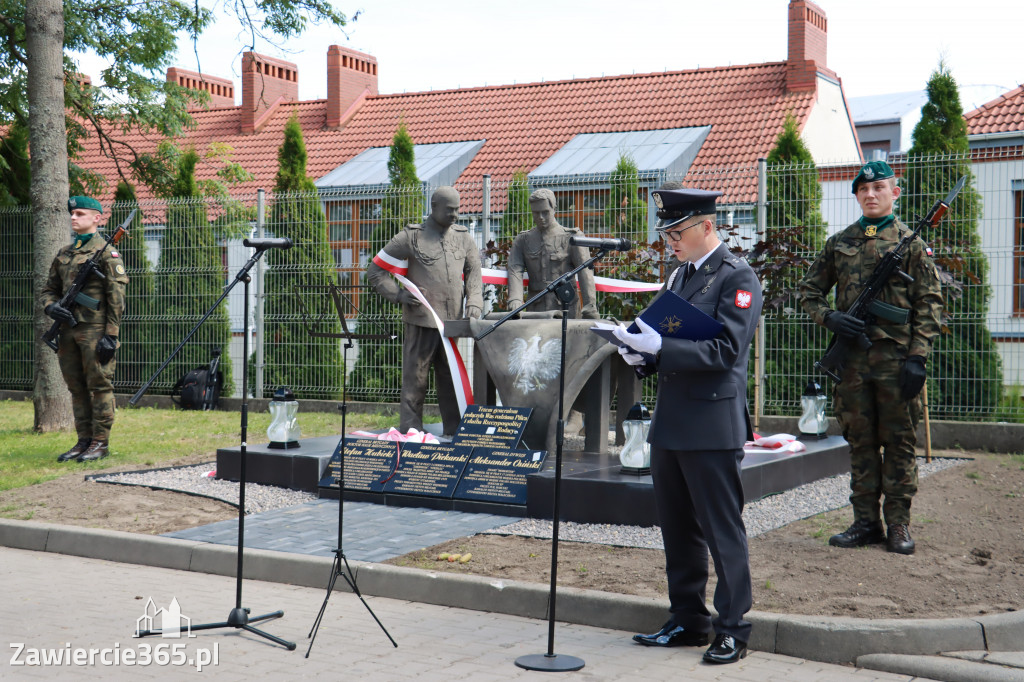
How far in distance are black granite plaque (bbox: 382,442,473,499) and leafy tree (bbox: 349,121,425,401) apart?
19.4 ft

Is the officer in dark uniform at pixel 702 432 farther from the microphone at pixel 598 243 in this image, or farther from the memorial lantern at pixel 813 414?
the memorial lantern at pixel 813 414

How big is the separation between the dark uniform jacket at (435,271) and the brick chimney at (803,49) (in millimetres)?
16210

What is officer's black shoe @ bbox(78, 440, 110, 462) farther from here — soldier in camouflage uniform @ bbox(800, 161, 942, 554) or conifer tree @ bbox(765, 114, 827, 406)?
conifer tree @ bbox(765, 114, 827, 406)

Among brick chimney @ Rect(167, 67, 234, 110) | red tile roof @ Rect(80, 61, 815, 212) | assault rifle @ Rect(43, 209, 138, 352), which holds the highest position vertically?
brick chimney @ Rect(167, 67, 234, 110)

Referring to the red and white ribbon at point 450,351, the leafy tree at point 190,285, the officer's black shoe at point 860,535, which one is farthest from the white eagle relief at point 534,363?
the leafy tree at point 190,285

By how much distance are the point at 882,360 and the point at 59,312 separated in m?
7.14

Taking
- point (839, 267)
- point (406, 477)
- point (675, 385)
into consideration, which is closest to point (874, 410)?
point (839, 267)

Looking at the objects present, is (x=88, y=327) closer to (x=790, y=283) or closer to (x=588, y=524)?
(x=588, y=524)

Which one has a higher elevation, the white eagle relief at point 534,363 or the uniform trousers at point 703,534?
the white eagle relief at point 534,363

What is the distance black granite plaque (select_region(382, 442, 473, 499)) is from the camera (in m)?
7.89

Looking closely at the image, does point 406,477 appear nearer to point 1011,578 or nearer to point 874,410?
point 874,410

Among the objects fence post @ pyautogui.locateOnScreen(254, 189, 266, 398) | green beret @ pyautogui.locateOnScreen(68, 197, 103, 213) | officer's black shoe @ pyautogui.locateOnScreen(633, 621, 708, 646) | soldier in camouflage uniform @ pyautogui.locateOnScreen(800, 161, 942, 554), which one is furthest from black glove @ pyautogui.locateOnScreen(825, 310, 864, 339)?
fence post @ pyautogui.locateOnScreen(254, 189, 266, 398)

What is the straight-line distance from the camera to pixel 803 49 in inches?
931

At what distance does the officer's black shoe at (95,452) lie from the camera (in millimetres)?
9852
